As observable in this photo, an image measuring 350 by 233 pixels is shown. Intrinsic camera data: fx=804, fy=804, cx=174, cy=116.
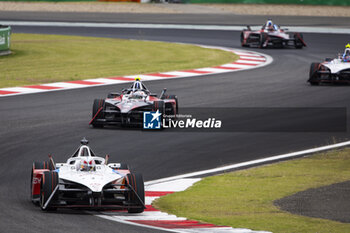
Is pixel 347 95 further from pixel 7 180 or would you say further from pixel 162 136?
pixel 7 180

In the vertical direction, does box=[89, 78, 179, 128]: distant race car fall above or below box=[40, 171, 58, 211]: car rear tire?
below

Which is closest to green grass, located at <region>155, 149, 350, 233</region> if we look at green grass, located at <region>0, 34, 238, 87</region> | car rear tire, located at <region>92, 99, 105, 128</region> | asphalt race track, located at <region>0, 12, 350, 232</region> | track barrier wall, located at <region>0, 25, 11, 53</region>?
asphalt race track, located at <region>0, 12, 350, 232</region>

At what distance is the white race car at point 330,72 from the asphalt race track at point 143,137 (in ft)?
1.31

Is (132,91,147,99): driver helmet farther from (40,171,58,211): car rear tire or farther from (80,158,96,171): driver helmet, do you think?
(40,171,58,211): car rear tire

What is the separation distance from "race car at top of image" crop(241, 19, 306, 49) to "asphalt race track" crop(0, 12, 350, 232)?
24.6 feet

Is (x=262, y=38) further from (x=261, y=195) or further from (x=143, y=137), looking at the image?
(x=261, y=195)

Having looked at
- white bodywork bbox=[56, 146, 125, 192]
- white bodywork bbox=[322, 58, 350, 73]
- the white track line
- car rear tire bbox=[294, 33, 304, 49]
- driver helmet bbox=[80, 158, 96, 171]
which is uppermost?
driver helmet bbox=[80, 158, 96, 171]

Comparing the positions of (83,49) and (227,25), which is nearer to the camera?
(83,49)

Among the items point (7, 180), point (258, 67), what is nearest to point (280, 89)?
point (258, 67)

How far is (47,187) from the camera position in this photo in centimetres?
1207

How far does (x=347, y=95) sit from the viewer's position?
85.9ft

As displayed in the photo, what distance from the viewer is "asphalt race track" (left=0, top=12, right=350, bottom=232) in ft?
40.2

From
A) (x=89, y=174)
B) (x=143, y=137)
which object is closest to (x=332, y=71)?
(x=143, y=137)

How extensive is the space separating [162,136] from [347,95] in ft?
30.4
